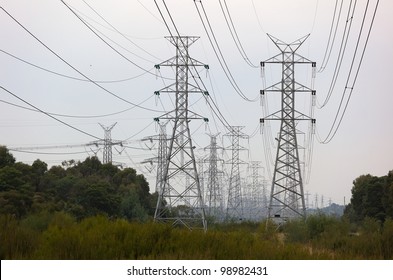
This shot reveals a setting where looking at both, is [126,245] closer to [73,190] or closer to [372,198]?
[73,190]

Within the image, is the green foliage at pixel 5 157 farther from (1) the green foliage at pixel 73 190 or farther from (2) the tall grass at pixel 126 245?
(2) the tall grass at pixel 126 245

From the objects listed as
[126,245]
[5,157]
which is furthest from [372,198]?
[126,245]

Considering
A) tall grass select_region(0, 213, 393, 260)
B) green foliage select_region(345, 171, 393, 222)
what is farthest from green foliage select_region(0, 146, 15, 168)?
tall grass select_region(0, 213, 393, 260)

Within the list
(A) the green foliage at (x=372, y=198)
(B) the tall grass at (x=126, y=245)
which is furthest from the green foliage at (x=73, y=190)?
Result: (A) the green foliage at (x=372, y=198)

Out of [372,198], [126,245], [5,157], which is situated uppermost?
[5,157]

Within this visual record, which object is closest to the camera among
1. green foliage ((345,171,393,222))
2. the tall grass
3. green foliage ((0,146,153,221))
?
the tall grass

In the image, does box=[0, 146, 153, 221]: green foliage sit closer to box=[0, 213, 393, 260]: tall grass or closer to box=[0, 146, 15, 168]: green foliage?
box=[0, 146, 15, 168]: green foliage

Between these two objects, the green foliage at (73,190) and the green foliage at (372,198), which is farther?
the green foliage at (372,198)

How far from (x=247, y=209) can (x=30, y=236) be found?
328 ft

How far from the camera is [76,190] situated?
214ft

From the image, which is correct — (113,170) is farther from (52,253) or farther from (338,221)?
(52,253)

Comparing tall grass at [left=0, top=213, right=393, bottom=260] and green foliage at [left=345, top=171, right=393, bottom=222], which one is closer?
tall grass at [left=0, top=213, right=393, bottom=260]

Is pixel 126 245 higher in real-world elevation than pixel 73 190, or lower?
lower

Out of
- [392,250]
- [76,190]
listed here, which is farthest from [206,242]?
[76,190]
